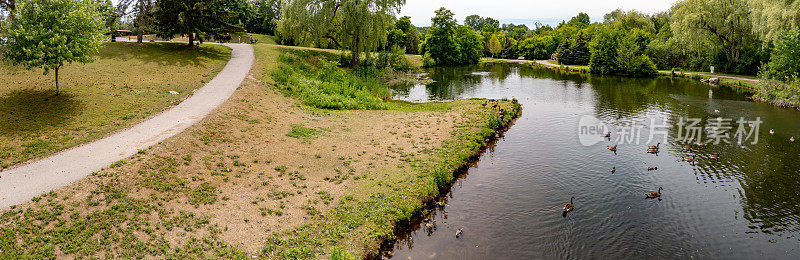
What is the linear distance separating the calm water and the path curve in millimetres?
10237

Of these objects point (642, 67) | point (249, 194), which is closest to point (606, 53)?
point (642, 67)

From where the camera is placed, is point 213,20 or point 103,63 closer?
point 103,63

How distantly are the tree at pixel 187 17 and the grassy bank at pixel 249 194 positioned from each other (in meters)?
17.4

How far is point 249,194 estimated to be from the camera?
1386cm

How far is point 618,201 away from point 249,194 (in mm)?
13167

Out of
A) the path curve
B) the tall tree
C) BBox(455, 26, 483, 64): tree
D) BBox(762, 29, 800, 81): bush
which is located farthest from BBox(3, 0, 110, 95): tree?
BBox(455, 26, 483, 64): tree

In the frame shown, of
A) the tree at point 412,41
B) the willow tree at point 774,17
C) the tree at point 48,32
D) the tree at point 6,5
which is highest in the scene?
the tree at point 412,41

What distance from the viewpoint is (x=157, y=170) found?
45.4 ft

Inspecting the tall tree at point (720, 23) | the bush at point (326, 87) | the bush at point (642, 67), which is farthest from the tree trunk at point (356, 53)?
the tall tree at point (720, 23)

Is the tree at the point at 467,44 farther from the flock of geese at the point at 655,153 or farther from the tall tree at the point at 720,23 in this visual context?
the flock of geese at the point at 655,153

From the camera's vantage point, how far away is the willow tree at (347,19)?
3950 cm

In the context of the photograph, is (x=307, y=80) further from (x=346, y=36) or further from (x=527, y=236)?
(x=527, y=236)

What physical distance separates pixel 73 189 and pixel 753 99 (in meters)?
45.8

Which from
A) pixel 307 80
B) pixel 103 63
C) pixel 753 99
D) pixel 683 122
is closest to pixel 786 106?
pixel 753 99
